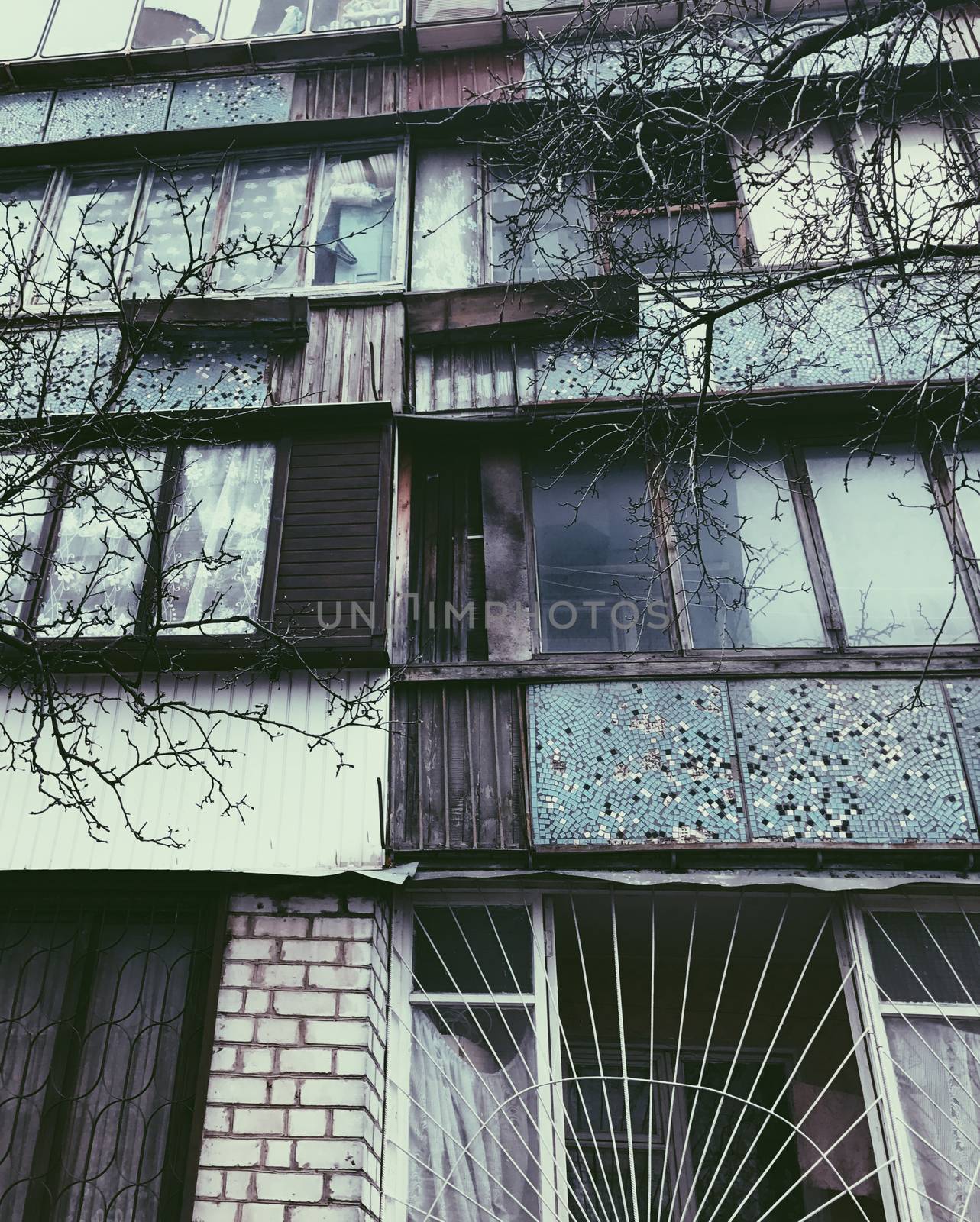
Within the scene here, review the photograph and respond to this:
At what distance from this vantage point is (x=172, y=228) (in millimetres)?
7629

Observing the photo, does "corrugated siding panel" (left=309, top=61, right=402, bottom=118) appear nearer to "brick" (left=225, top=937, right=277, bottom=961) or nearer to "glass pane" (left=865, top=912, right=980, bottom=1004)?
"brick" (left=225, top=937, right=277, bottom=961)

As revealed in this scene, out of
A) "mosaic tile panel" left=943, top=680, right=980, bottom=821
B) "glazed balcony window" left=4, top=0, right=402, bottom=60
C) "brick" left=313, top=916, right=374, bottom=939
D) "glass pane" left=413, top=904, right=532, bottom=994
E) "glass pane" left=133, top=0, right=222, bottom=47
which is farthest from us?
"glass pane" left=133, top=0, right=222, bottom=47

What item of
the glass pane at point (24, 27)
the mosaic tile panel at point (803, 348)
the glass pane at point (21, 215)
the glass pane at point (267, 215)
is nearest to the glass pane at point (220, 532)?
the glass pane at point (267, 215)

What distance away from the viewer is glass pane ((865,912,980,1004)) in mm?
4773

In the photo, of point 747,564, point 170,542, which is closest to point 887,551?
point 747,564

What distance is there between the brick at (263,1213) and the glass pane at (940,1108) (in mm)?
2880

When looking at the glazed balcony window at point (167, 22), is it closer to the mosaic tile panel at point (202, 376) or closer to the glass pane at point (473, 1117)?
the mosaic tile panel at point (202, 376)

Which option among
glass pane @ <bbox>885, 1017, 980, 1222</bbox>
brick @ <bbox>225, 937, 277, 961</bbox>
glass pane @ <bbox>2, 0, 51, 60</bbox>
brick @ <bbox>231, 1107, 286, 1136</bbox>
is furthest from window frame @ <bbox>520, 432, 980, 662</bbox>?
glass pane @ <bbox>2, 0, 51, 60</bbox>

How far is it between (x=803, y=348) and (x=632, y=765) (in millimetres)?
3249

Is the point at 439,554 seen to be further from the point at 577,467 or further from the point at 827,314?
the point at 827,314

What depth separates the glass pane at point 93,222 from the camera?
7449 millimetres

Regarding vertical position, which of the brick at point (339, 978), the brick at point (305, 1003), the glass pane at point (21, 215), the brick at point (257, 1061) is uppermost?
the glass pane at point (21, 215)

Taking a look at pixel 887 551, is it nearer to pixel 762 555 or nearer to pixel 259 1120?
pixel 762 555

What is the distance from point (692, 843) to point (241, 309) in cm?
487
